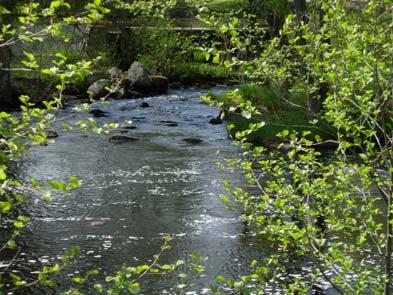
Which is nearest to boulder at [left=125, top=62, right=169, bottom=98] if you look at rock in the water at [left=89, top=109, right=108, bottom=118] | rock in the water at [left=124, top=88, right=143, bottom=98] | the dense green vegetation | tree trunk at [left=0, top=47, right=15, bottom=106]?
rock in the water at [left=124, top=88, right=143, bottom=98]

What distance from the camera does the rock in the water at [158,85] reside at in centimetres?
3088

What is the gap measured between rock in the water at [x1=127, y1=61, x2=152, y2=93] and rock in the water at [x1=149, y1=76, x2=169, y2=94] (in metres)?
0.20

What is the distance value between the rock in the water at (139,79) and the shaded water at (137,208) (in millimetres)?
8932

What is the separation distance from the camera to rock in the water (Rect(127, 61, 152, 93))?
30578mm

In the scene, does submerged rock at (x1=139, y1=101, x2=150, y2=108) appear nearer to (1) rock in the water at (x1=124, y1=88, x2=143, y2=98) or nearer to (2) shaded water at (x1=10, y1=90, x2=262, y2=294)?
(1) rock in the water at (x1=124, y1=88, x2=143, y2=98)

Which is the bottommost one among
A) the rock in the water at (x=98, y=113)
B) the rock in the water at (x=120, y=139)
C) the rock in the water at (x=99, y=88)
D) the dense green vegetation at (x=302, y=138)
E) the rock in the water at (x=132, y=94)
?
the rock in the water at (x=132, y=94)

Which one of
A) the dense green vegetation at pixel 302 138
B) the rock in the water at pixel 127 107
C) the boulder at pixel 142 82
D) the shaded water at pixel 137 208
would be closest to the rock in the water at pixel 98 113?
the rock in the water at pixel 127 107

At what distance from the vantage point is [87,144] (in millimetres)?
19734

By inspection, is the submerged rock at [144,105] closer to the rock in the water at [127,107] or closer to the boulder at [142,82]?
the rock in the water at [127,107]

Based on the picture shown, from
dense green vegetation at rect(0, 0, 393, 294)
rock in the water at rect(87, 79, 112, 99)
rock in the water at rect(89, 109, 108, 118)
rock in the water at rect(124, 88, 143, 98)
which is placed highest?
dense green vegetation at rect(0, 0, 393, 294)

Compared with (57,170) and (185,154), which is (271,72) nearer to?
(57,170)

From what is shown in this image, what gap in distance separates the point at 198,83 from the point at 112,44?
18.1 ft

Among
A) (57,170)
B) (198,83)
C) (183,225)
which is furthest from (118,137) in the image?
(198,83)

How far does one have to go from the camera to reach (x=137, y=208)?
13.2 meters
